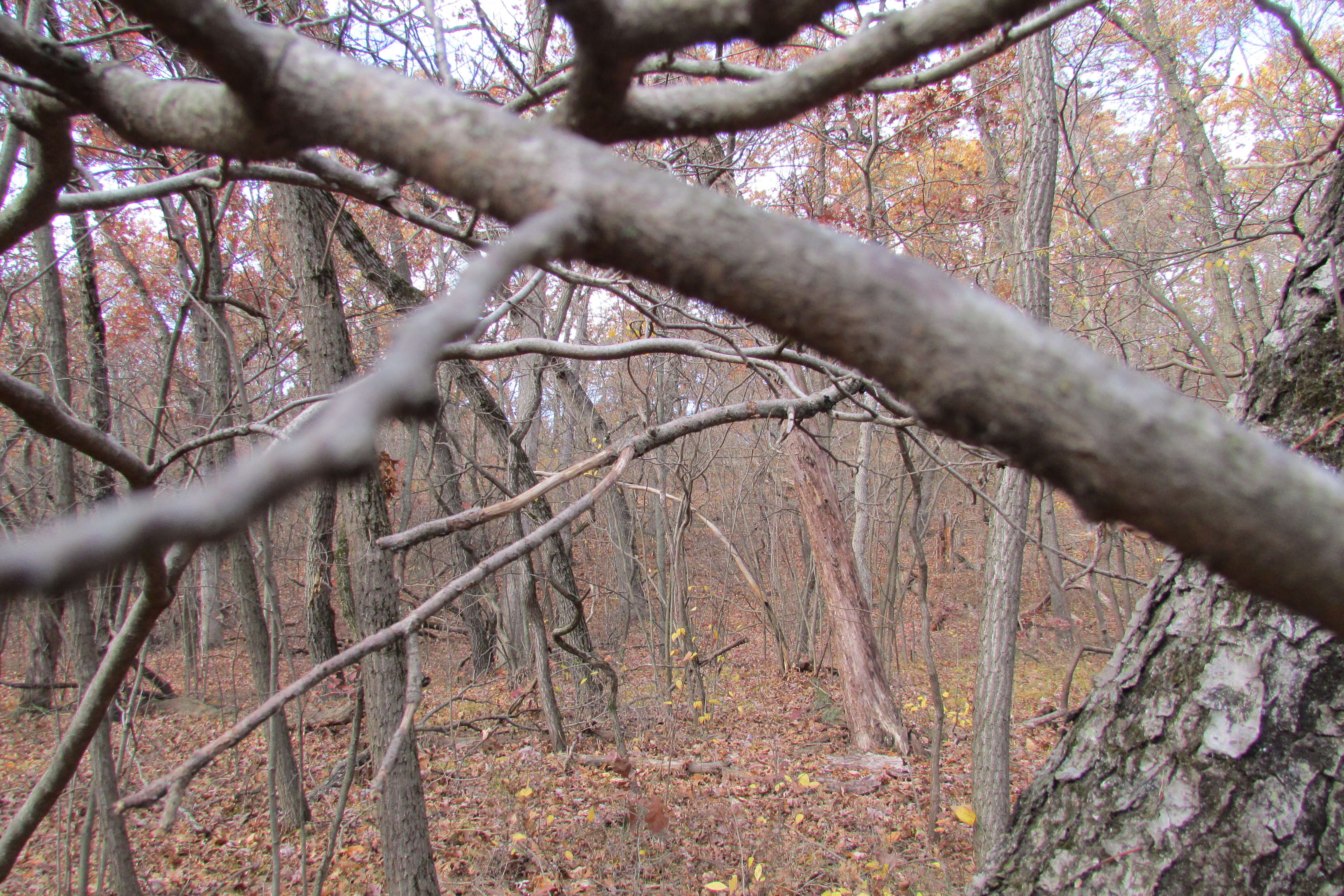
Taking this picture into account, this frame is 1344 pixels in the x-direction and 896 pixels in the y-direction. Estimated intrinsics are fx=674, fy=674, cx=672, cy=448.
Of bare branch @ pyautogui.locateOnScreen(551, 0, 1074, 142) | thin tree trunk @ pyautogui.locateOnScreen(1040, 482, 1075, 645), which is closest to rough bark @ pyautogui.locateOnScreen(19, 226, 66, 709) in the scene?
bare branch @ pyautogui.locateOnScreen(551, 0, 1074, 142)

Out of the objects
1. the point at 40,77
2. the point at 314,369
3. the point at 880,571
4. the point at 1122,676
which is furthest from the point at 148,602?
the point at 880,571

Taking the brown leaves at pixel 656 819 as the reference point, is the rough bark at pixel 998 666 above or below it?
above

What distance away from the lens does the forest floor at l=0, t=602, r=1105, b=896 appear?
4523mm

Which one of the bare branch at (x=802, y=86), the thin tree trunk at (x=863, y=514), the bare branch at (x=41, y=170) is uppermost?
the thin tree trunk at (x=863, y=514)

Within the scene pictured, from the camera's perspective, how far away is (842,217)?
6.96m

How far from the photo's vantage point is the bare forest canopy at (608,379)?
20.4 inches

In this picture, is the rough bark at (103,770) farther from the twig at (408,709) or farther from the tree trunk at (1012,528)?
the tree trunk at (1012,528)

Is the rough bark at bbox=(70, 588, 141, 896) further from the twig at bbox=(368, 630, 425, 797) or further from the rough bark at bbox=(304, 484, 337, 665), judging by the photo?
the twig at bbox=(368, 630, 425, 797)

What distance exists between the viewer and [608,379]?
39.2ft

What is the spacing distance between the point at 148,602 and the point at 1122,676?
224 cm

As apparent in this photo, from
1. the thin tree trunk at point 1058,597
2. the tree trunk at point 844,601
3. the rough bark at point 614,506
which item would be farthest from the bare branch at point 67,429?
the thin tree trunk at point 1058,597

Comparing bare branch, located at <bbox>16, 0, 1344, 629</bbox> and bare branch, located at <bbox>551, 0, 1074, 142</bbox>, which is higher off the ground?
bare branch, located at <bbox>551, 0, 1074, 142</bbox>

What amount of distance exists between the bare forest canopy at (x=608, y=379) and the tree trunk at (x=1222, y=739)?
63 millimetres

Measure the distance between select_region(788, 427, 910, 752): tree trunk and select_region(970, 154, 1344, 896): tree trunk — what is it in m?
5.51
